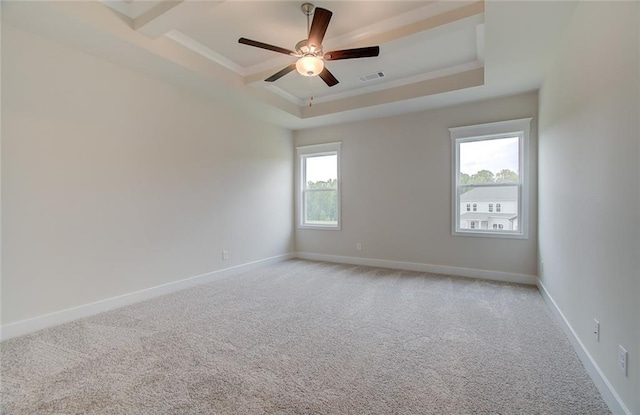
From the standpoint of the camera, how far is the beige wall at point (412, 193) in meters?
4.19

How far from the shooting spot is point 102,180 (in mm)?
3092

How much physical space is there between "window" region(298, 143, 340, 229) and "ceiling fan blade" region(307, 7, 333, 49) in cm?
303

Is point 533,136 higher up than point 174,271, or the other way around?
point 533,136

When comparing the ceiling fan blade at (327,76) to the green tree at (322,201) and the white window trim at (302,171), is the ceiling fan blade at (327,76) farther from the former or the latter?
the green tree at (322,201)

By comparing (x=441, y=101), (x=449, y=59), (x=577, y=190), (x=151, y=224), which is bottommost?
(x=151, y=224)

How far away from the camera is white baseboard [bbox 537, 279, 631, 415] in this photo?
1554 millimetres

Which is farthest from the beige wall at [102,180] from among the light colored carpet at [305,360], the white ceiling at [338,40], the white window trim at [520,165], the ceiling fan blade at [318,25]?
the white window trim at [520,165]

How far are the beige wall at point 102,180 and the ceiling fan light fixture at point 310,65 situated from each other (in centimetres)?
204

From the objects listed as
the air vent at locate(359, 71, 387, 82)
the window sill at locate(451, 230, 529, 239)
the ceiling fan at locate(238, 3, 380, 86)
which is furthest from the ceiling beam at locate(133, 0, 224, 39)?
the window sill at locate(451, 230, 529, 239)

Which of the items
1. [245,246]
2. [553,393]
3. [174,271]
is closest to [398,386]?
[553,393]

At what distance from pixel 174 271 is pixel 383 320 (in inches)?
107

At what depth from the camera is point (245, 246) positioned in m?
4.90

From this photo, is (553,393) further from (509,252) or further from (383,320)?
(509,252)

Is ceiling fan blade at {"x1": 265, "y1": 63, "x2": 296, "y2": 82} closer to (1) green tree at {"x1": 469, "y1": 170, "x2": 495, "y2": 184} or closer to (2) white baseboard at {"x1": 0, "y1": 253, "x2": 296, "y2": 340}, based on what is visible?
(2) white baseboard at {"x1": 0, "y1": 253, "x2": 296, "y2": 340}
